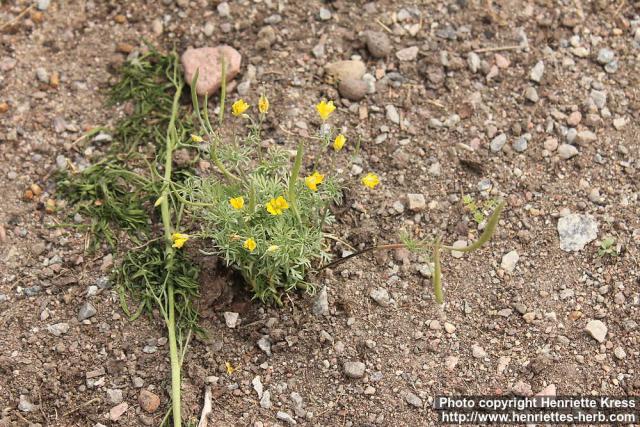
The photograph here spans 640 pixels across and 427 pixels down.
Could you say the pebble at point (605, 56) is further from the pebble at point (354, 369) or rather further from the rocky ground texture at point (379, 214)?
the pebble at point (354, 369)

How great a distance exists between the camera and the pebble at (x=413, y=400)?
296cm

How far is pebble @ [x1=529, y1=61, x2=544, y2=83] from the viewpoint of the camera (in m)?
3.67

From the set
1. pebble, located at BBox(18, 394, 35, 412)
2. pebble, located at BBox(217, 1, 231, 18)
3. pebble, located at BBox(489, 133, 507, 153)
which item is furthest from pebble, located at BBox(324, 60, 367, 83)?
pebble, located at BBox(18, 394, 35, 412)

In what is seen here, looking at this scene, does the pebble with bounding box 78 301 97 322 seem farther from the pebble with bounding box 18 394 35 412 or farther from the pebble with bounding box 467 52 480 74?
the pebble with bounding box 467 52 480 74

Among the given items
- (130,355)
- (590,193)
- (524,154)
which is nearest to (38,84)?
(130,355)

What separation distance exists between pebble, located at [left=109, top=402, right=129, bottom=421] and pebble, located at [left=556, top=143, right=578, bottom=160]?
225cm

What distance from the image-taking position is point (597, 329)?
3.09 metres

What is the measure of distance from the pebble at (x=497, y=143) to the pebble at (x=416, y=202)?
0.43m

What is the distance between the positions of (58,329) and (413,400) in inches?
59.6

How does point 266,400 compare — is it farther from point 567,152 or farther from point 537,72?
point 537,72

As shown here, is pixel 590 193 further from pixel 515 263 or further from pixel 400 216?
pixel 400 216

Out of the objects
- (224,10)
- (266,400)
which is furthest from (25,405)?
(224,10)

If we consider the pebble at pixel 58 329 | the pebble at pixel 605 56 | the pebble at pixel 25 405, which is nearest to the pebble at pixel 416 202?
the pebble at pixel 605 56

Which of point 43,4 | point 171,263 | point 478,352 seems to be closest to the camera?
point 478,352
